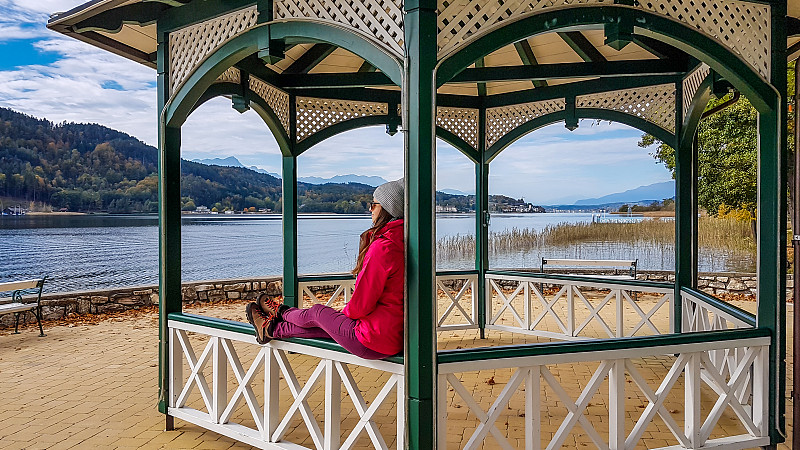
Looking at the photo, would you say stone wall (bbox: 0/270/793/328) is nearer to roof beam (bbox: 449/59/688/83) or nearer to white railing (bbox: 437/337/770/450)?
roof beam (bbox: 449/59/688/83)

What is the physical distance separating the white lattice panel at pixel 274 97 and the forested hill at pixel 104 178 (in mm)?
27984

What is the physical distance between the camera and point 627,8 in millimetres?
3412

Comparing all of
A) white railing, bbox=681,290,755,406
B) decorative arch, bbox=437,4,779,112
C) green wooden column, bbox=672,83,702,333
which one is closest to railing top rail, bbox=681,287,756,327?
white railing, bbox=681,290,755,406

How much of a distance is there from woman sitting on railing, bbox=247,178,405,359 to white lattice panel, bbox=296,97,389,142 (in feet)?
12.0

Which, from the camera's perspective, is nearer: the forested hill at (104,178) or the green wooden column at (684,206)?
the green wooden column at (684,206)

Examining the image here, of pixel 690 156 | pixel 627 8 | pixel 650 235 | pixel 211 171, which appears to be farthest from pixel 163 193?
pixel 211 171

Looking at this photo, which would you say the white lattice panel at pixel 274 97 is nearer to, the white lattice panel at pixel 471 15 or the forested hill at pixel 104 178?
the white lattice panel at pixel 471 15

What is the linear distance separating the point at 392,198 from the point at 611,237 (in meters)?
15.6

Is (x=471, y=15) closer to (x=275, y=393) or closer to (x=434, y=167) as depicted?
(x=434, y=167)

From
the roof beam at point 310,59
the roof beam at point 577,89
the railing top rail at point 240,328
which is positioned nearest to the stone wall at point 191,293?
the roof beam at point 310,59

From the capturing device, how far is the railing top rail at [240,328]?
10.9ft

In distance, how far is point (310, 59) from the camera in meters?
6.17

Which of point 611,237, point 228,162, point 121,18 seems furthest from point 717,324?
point 228,162

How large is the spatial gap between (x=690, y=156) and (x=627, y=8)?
3131mm
